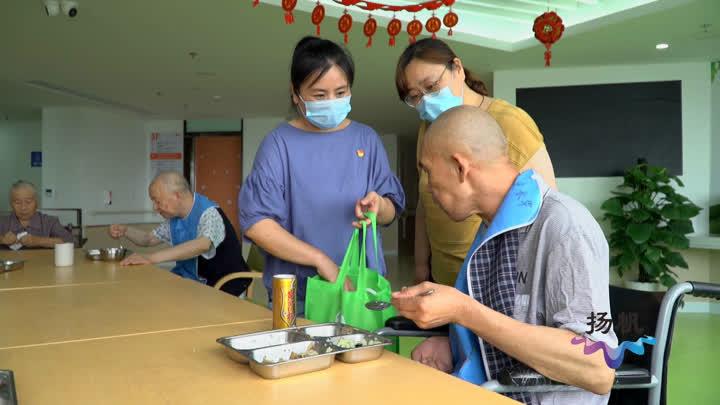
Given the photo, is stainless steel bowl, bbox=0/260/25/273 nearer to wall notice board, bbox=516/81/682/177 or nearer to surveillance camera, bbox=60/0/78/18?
surveillance camera, bbox=60/0/78/18

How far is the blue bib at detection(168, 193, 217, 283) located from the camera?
10.4 ft

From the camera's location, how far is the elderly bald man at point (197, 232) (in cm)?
308

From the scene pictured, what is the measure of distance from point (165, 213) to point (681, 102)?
5.63 meters

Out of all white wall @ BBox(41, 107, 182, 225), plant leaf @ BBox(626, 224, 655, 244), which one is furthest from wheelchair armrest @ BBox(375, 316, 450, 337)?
white wall @ BBox(41, 107, 182, 225)

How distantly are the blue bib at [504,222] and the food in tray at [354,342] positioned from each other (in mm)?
222

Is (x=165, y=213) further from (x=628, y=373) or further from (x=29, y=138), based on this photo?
(x=29, y=138)

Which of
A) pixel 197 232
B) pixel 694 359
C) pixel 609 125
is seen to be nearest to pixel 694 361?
pixel 694 359

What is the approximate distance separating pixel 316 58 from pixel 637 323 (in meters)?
1.15

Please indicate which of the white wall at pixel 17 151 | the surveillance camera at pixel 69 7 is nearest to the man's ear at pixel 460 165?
the surveillance camera at pixel 69 7

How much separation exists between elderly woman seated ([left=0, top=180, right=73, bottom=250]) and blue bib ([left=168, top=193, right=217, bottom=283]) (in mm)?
1356

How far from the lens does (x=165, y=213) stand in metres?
3.18

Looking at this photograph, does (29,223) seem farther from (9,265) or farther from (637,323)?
(637,323)

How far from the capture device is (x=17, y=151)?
1203 centimetres

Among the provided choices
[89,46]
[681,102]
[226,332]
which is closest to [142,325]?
→ [226,332]
